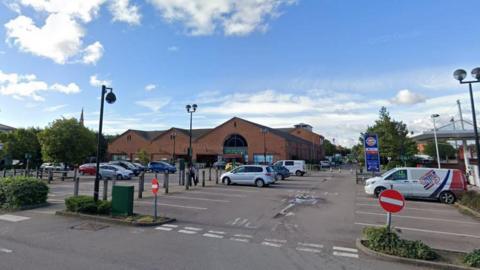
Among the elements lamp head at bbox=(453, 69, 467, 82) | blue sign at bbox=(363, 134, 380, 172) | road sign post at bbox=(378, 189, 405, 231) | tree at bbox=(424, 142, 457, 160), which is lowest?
road sign post at bbox=(378, 189, 405, 231)

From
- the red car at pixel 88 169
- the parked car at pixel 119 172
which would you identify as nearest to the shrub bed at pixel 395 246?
the parked car at pixel 119 172

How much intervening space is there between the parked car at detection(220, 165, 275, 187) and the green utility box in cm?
1264

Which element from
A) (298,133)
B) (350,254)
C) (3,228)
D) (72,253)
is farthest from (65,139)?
(298,133)

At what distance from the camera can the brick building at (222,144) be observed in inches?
2493

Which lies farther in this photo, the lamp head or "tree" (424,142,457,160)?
"tree" (424,142,457,160)

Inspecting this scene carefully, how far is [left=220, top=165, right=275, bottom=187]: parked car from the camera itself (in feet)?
70.4

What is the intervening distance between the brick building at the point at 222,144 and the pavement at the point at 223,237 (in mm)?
48071

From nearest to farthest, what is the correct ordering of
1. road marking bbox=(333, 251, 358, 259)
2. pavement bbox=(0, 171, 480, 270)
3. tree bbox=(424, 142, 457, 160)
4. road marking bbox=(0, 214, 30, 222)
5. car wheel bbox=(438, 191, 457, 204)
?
pavement bbox=(0, 171, 480, 270), road marking bbox=(333, 251, 358, 259), road marking bbox=(0, 214, 30, 222), car wheel bbox=(438, 191, 457, 204), tree bbox=(424, 142, 457, 160)

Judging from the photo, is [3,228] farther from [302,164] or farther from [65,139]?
[302,164]

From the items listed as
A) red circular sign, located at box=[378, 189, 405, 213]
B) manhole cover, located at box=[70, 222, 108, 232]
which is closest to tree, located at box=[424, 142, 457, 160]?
red circular sign, located at box=[378, 189, 405, 213]

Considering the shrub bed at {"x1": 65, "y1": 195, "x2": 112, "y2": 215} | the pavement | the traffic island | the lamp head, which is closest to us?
the traffic island

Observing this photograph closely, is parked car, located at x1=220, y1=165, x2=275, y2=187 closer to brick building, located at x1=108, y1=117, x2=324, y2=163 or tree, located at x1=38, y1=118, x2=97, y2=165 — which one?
tree, located at x1=38, y1=118, x2=97, y2=165

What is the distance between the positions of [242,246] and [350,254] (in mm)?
2450

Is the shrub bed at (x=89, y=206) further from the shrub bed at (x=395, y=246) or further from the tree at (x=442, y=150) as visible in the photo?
the tree at (x=442, y=150)
